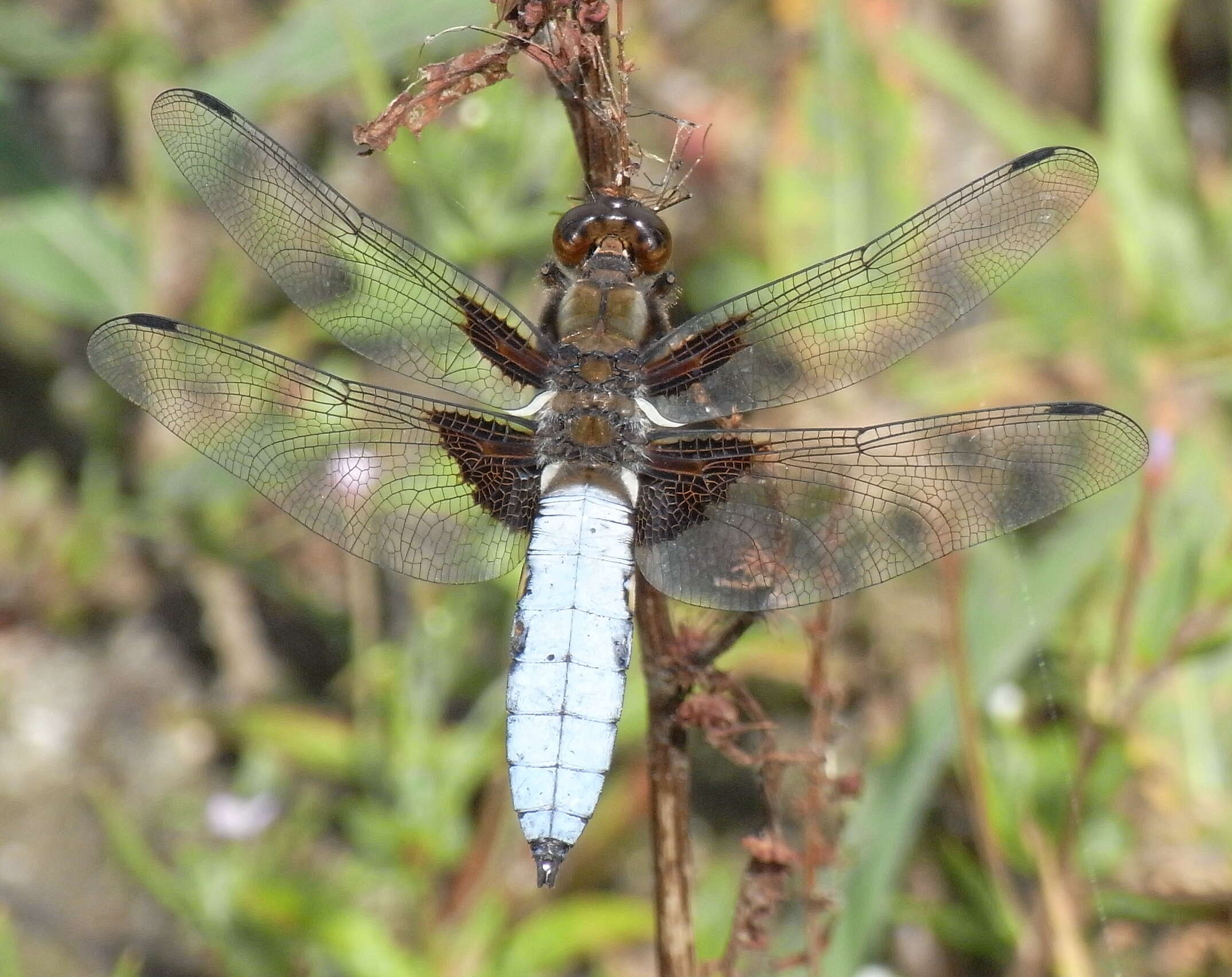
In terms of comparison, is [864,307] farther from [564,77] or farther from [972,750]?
[972,750]

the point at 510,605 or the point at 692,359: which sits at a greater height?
the point at 510,605

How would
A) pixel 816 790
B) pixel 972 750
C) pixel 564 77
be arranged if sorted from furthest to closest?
pixel 972 750 < pixel 816 790 < pixel 564 77

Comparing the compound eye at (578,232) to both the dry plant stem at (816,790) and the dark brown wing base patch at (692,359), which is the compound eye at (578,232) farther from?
the dry plant stem at (816,790)

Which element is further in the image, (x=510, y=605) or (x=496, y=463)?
(x=510, y=605)

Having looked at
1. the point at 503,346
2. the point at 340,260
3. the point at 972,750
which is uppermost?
the point at 340,260

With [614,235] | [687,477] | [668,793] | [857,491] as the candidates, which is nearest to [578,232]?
[614,235]

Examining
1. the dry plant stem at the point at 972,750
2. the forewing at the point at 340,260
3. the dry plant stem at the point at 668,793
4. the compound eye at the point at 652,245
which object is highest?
the forewing at the point at 340,260

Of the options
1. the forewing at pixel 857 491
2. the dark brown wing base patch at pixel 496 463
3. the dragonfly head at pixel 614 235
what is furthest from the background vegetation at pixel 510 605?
the dragonfly head at pixel 614 235

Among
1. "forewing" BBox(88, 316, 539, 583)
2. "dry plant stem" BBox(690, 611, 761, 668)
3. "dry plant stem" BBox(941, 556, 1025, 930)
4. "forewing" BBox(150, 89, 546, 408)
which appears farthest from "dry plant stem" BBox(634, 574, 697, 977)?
"dry plant stem" BBox(941, 556, 1025, 930)
